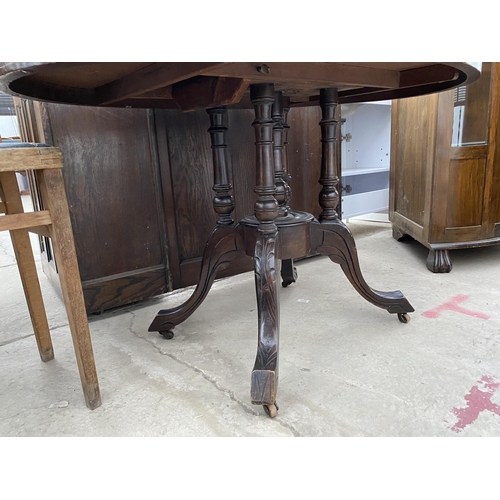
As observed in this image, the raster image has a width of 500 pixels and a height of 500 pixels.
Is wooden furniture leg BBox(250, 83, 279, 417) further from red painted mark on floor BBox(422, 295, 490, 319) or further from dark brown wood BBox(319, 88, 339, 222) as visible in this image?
red painted mark on floor BBox(422, 295, 490, 319)

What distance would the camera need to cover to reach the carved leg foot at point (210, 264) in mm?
1182

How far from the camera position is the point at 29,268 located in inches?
43.2

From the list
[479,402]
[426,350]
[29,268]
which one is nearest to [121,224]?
[29,268]

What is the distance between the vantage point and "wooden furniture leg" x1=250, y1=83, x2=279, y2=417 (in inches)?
35.0

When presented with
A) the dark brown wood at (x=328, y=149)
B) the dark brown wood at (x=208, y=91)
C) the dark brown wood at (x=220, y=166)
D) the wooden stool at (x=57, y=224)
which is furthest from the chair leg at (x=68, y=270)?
the dark brown wood at (x=328, y=149)

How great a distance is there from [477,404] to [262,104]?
2.67 ft

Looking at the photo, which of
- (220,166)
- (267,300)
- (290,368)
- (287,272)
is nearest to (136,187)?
(220,166)

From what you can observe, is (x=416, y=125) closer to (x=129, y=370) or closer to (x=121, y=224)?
(x=121, y=224)

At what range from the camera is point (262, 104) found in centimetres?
91

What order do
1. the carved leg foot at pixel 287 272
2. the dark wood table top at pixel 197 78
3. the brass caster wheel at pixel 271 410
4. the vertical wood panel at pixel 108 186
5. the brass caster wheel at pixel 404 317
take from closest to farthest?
the dark wood table top at pixel 197 78 → the brass caster wheel at pixel 271 410 → the brass caster wheel at pixel 404 317 → the vertical wood panel at pixel 108 186 → the carved leg foot at pixel 287 272

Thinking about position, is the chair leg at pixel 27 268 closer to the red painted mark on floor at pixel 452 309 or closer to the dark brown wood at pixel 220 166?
the dark brown wood at pixel 220 166

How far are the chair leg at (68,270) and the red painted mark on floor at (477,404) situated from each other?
777 mm

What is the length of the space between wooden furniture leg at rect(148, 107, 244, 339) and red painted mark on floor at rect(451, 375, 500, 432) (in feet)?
2.22

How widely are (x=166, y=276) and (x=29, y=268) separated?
0.58 meters
